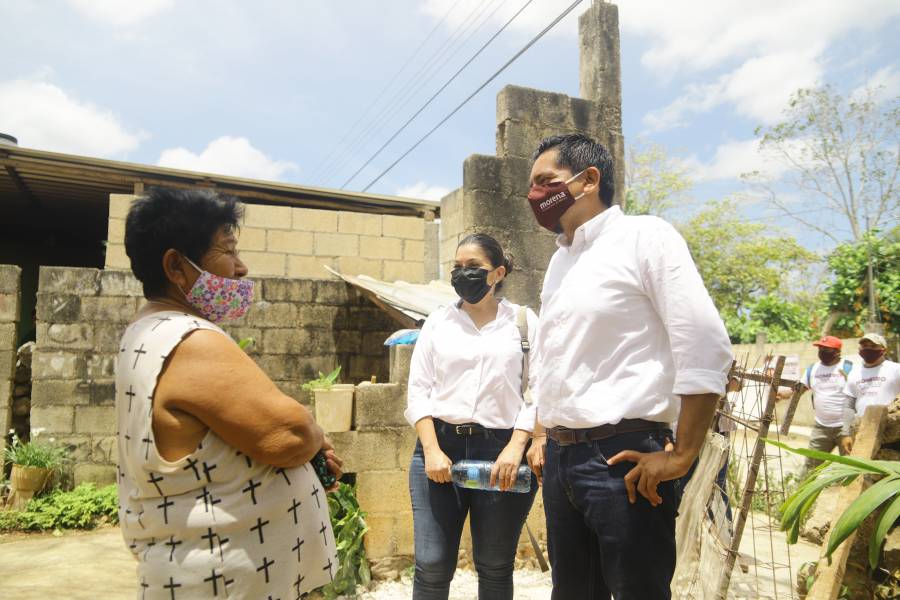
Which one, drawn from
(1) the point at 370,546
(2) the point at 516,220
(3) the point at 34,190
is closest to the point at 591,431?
(1) the point at 370,546

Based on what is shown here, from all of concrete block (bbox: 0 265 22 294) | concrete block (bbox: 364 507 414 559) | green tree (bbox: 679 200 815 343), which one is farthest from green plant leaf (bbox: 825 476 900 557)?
green tree (bbox: 679 200 815 343)

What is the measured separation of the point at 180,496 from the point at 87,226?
1263cm

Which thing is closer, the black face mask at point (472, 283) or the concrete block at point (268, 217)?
the black face mask at point (472, 283)

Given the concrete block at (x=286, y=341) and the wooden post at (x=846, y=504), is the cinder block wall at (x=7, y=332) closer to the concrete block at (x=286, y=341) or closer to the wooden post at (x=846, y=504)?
the concrete block at (x=286, y=341)

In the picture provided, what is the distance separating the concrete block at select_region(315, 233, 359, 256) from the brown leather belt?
6.50 meters

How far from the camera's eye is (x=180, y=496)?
5.03 ft

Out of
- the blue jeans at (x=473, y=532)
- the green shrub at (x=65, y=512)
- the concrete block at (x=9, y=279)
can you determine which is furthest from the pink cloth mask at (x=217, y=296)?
the concrete block at (x=9, y=279)

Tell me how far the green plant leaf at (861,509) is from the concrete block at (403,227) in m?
6.83

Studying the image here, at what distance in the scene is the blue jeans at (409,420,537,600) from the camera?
2.57 meters

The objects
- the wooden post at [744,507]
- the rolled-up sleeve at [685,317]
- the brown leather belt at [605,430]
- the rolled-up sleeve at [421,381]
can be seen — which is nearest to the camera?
the rolled-up sleeve at [685,317]

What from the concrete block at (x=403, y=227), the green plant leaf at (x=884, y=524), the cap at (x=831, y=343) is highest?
the concrete block at (x=403, y=227)

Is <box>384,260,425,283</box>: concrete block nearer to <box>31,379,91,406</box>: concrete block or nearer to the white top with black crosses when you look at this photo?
<box>31,379,91,406</box>: concrete block

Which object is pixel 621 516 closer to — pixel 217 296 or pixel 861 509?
pixel 861 509

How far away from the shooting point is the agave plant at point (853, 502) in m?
1.95
